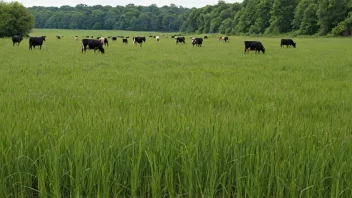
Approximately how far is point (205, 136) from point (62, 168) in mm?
1364

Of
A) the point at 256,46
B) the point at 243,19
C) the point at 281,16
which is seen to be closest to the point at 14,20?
the point at 256,46

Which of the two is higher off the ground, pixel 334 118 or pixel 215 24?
pixel 215 24

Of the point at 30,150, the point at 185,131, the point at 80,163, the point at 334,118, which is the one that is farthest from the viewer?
the point at 334,118

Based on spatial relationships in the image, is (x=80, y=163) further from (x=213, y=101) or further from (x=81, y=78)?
(x=81, y=78)

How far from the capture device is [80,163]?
2.55 m

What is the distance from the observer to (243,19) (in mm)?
93250

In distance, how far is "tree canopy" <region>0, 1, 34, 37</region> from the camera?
57062 millimetres

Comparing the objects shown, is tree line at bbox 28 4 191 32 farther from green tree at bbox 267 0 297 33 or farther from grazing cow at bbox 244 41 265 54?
grazing cow at bbox 244 41 265 54

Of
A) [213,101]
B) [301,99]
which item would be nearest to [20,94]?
[213,101]

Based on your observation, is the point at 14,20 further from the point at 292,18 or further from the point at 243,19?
the point at 292,18

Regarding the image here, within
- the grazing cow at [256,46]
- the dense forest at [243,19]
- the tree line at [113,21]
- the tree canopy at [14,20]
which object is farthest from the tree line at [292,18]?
the tree line at [113,21]

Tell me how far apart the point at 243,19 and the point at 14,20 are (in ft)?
199

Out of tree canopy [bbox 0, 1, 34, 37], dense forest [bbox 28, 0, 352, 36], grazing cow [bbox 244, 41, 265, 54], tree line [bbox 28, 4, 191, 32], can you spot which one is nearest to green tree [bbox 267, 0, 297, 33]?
dense forest [bbox 28, 0, 352, 36]

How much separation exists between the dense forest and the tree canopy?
165 feet
